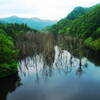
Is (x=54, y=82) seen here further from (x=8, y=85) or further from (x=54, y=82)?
(x=8, y=85)

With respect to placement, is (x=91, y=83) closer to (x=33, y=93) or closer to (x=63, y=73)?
(x=63, y=73)

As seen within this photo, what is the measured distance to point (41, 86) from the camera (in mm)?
46250

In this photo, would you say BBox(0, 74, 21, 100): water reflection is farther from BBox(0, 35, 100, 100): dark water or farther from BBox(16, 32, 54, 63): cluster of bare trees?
BBox(16, 32, 54, 63): cluster of bare trees

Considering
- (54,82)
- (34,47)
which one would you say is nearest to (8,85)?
(54,82)

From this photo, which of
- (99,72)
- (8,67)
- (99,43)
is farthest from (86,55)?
(8,67)

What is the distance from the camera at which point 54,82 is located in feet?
159

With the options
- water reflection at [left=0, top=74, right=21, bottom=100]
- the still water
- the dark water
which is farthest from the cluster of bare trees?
water reflection at [left=0, top=74, right=21, bottom=100]

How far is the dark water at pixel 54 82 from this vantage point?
40.5 m

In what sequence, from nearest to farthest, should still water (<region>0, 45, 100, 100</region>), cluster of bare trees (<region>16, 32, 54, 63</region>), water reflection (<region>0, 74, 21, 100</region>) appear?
still water (<region>0, 45, 100, 100</region>) < water reflection (<region>0, 74, 21, 100</region>) < cluster of bare trees (<region>16, 32, 54, 63</region>)

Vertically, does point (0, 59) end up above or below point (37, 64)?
above

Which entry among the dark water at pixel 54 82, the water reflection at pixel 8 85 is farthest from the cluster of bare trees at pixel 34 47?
the water reflection at pixel 8 85

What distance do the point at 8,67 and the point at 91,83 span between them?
84.9 ft

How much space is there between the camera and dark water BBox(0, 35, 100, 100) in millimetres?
40531

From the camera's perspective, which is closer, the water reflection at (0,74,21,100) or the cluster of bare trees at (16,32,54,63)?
the water reflection at (0,74,21,100)
